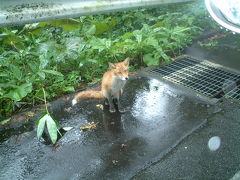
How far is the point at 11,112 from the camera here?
3.40 metres

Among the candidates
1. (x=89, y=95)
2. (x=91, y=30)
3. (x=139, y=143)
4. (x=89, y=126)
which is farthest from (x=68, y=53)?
(x=139, y=143)

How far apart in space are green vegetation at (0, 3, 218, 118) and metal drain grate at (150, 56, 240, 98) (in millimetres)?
288

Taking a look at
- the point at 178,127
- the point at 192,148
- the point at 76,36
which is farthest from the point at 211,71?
the point at 76,36

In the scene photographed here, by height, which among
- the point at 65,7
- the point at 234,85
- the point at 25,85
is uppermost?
the point at 65,7

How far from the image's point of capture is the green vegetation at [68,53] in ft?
11.6

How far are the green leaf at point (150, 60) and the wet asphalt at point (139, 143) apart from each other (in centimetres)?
102

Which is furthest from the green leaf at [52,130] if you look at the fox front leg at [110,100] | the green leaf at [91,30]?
the green leaf at [91,30]

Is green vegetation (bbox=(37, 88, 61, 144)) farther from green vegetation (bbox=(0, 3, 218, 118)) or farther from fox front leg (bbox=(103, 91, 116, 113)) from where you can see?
fox front leg (bbox=(103, 91, 116, 113))

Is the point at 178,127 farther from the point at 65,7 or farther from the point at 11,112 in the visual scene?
the point at 11,112

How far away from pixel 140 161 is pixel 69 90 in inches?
73.2

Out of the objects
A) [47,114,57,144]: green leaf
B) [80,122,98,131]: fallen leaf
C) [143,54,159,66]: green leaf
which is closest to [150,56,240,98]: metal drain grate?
[143,54,159,66]: green leaf

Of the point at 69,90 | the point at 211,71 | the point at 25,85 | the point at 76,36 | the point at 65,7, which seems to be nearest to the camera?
the point at 65,7

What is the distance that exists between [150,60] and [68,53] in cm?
165

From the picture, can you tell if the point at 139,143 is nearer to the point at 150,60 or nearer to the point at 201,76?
the point at 201,76
